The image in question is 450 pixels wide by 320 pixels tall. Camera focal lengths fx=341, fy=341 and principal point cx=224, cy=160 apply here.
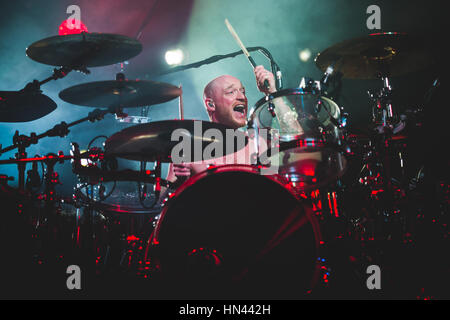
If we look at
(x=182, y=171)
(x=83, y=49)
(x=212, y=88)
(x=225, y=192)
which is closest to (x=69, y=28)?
(x=212, y=88)

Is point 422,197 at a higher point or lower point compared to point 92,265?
higher

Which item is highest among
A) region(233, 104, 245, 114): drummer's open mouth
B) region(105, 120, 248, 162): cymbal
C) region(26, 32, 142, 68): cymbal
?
region(26, 32, 142, 68): cymbal

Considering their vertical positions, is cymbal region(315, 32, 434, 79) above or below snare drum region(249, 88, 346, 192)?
above

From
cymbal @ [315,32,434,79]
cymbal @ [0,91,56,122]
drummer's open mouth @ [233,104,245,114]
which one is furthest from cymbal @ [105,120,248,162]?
drummer's open mouth @ [233,104,245,114]

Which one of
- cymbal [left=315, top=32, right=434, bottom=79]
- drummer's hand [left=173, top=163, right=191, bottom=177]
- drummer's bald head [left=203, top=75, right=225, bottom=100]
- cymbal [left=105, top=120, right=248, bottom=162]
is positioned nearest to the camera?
cymbal [left=105, top=120, right=248, bottom=162]

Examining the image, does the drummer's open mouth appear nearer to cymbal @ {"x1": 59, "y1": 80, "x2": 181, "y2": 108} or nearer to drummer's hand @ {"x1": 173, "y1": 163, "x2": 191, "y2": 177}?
cymbal @ {"x1": 59, "y1": 80, "x2": 181, "y2": 108}

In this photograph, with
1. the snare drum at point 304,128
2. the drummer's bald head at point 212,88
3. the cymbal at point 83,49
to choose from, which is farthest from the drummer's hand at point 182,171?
the drummer's bald head at point 212,88

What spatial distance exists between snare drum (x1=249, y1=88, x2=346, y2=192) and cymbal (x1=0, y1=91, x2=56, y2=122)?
58.0 inches

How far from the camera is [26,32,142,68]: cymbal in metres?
2.05

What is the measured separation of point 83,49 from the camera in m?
2.16

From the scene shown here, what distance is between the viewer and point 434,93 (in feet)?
6.18
